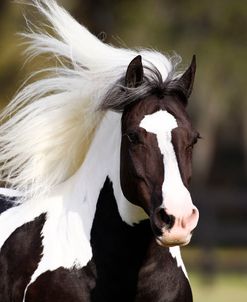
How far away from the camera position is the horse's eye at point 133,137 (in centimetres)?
520

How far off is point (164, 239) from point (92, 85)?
1.18 meters

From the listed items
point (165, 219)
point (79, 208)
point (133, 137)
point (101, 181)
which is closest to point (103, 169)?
point (101, 181)

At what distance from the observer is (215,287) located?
51.8 feet

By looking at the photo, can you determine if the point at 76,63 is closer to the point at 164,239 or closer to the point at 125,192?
the point at 125,192

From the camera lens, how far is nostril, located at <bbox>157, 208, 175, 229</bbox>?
192 inches

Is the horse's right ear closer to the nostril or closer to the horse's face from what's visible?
the horse's face

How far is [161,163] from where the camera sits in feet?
16.7

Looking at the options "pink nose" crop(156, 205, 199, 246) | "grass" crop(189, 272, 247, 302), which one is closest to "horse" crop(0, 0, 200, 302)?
"pink nose" crop(156, 205, 199, 246)

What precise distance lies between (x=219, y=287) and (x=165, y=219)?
36.2 ft

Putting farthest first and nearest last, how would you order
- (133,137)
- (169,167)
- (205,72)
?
(205,72) < (133,137) < (169,167)

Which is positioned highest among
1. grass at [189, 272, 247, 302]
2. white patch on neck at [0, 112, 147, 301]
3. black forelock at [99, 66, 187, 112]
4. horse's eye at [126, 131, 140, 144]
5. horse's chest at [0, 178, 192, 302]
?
black forelock at [99, 66, 187, 112]

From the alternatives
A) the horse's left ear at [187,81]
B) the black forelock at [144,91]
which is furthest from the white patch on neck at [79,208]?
the horse's left ear at [187,81]

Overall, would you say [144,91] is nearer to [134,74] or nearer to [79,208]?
[134,74]

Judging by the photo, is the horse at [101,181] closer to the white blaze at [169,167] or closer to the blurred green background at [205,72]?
the white blaze at [169,167]
